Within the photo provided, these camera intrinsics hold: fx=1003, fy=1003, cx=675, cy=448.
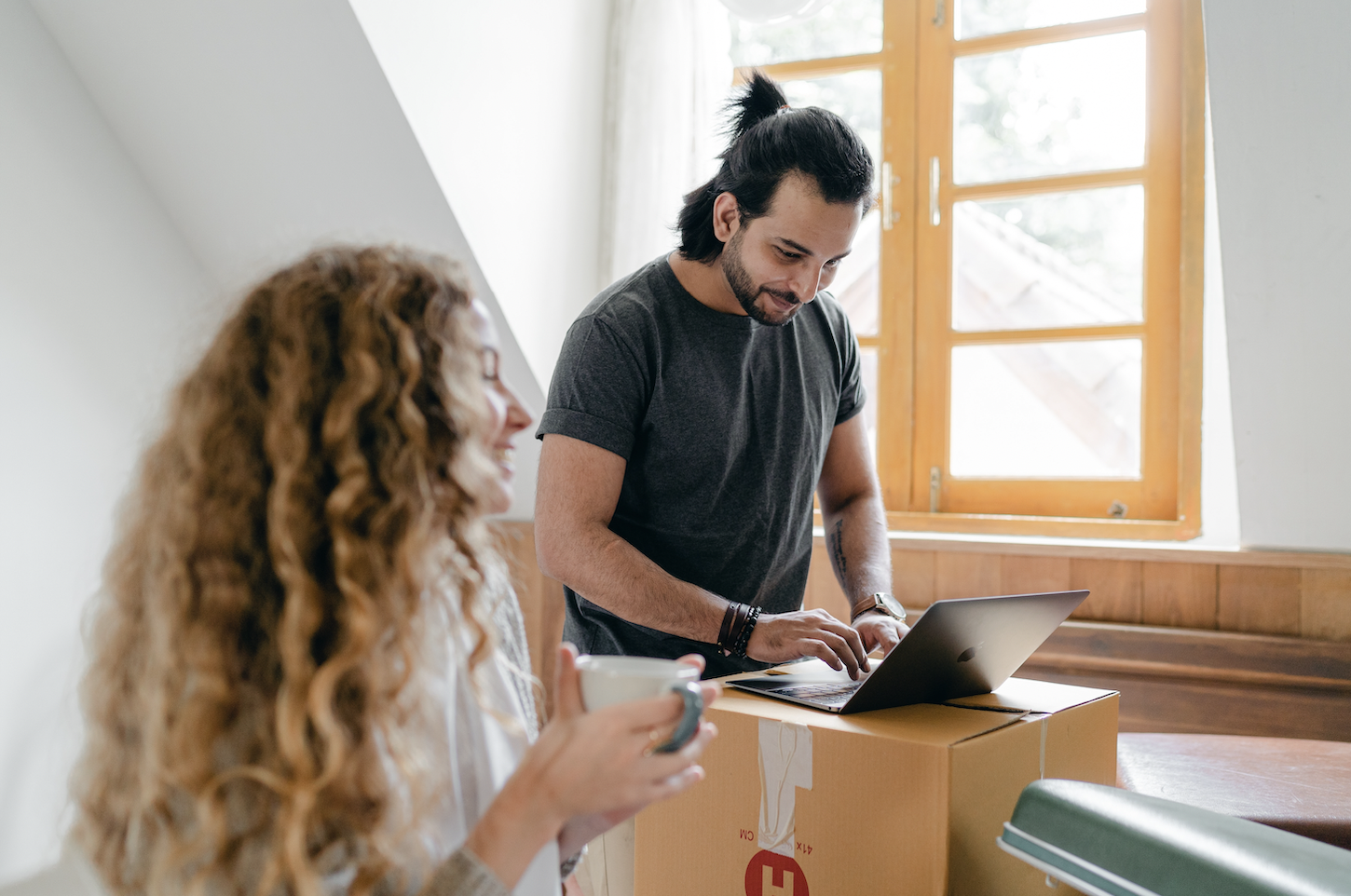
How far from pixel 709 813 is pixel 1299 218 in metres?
1.49

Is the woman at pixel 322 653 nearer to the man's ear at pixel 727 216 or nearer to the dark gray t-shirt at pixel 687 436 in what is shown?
the dark gray t-shirt at pixel 687 436

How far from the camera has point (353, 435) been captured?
2.29 feet

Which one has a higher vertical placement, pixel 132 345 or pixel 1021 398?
pixel 132 345

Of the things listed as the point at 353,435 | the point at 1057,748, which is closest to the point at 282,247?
the point at 353,435

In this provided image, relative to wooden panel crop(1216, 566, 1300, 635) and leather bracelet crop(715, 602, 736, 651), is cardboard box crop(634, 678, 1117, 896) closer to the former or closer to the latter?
leather bracelet crop(715, 602, 736, 651)

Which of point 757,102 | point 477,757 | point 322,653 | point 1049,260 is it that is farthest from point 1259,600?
point 322,653

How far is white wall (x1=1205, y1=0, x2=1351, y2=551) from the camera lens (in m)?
1.63

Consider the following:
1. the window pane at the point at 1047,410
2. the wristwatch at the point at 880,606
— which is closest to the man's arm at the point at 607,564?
the wristwatch at the point at 880,606

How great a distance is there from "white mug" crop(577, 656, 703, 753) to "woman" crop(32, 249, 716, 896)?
0.01 metres

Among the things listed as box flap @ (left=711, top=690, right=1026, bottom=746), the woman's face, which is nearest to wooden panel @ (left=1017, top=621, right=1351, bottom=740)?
box flap @ (left=711, top=690, right=1026, bottom=746)

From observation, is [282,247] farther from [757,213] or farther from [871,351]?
[871,351]

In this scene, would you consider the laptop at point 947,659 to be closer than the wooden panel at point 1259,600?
Yes

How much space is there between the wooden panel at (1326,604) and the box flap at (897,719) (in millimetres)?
1222

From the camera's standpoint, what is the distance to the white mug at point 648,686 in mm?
683
